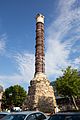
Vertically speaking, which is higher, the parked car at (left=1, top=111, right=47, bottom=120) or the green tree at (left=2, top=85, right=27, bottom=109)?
the green tree at (left=2, top=85, right=27, bottom=109)

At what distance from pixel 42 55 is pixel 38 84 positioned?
7735mm

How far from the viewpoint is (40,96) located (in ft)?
229

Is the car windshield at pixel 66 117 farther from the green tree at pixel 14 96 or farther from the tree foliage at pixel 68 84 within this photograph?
the green tree at pixel 14 96

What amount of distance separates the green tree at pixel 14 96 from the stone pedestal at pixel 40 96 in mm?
22946

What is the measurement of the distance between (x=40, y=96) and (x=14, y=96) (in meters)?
27.3

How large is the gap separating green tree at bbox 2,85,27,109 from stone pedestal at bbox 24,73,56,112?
22946 mm

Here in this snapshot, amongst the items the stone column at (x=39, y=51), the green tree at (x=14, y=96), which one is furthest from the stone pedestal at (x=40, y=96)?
the green tree at (x=14, y=96)

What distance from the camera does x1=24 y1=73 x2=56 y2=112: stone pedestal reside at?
69250 millimetres

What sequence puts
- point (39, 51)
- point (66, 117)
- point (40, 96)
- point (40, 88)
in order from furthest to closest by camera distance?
point (39, 51), point (40, 88), point (40, 96), point (66, 117)

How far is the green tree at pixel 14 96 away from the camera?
309 feet

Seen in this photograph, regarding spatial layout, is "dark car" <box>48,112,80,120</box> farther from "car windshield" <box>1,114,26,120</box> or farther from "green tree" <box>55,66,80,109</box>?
"green tree" <box>55,66,80,109</box>

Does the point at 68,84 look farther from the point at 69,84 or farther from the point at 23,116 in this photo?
the point at 23,116

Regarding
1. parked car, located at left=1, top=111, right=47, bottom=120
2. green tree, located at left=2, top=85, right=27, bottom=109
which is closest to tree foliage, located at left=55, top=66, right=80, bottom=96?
green tree, located at left=2, top=85, right=27, bottom=109

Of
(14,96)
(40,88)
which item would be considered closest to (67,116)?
(40,88)
